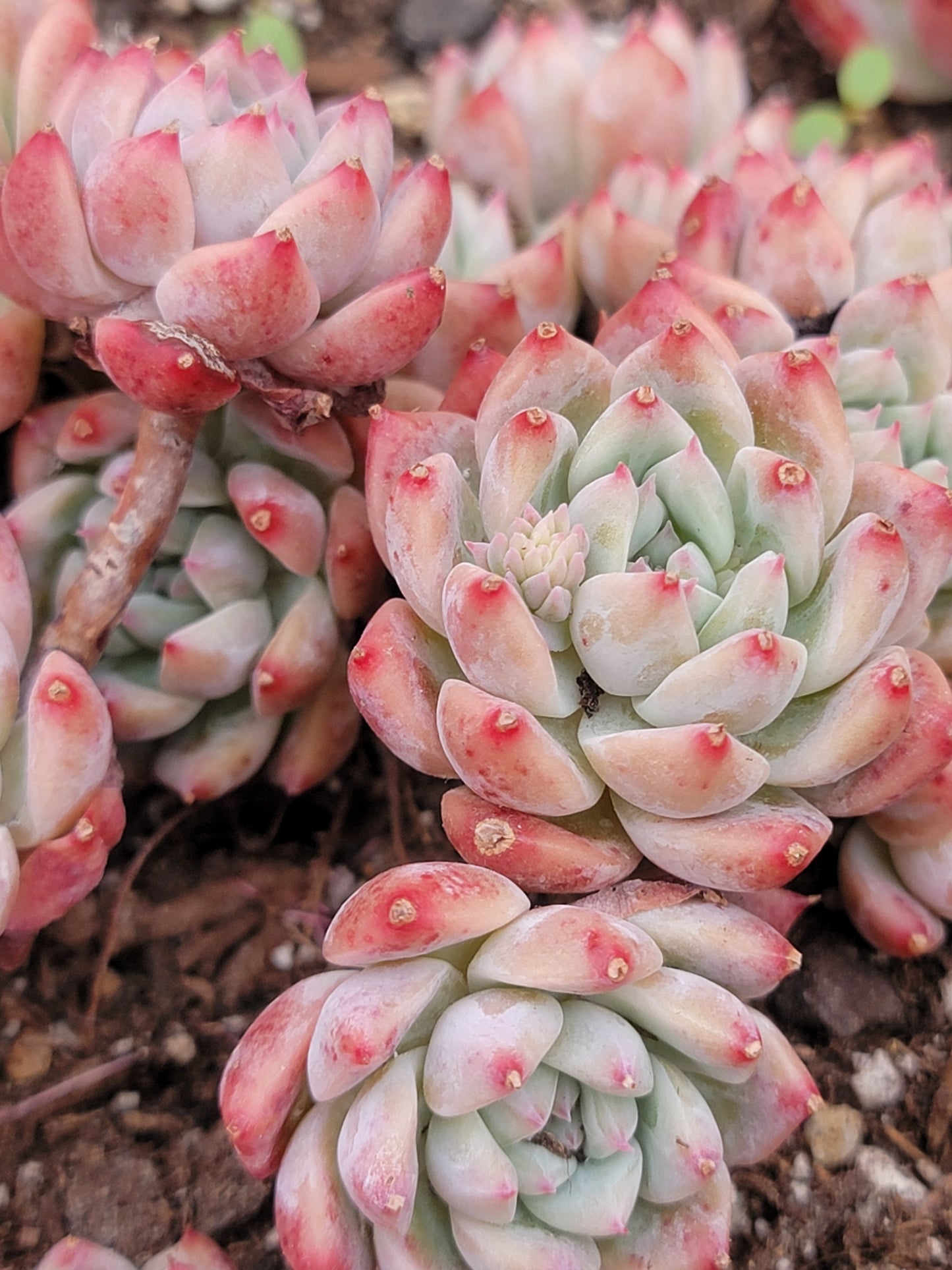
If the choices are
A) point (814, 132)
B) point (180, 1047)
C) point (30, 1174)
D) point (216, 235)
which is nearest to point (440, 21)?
point (814, 132)

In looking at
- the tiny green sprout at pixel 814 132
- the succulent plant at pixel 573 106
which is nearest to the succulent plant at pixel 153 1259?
the succulent plant at pixel 573 106

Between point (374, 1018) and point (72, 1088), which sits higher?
point (374, 1018)

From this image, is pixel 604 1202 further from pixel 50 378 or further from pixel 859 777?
pixel 50 378

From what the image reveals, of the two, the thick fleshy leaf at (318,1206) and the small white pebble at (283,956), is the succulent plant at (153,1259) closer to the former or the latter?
the thick fleshy leaf at (318,1206)

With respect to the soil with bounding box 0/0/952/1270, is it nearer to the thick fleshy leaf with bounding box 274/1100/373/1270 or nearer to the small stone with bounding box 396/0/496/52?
the thick fleshy leaf with bounding box 274/1100/373/1270

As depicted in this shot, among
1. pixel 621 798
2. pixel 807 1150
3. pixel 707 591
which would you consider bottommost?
pixel 807 1150

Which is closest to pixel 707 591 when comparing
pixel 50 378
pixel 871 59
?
pixel 50 378

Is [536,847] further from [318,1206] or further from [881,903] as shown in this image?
[881,903]
